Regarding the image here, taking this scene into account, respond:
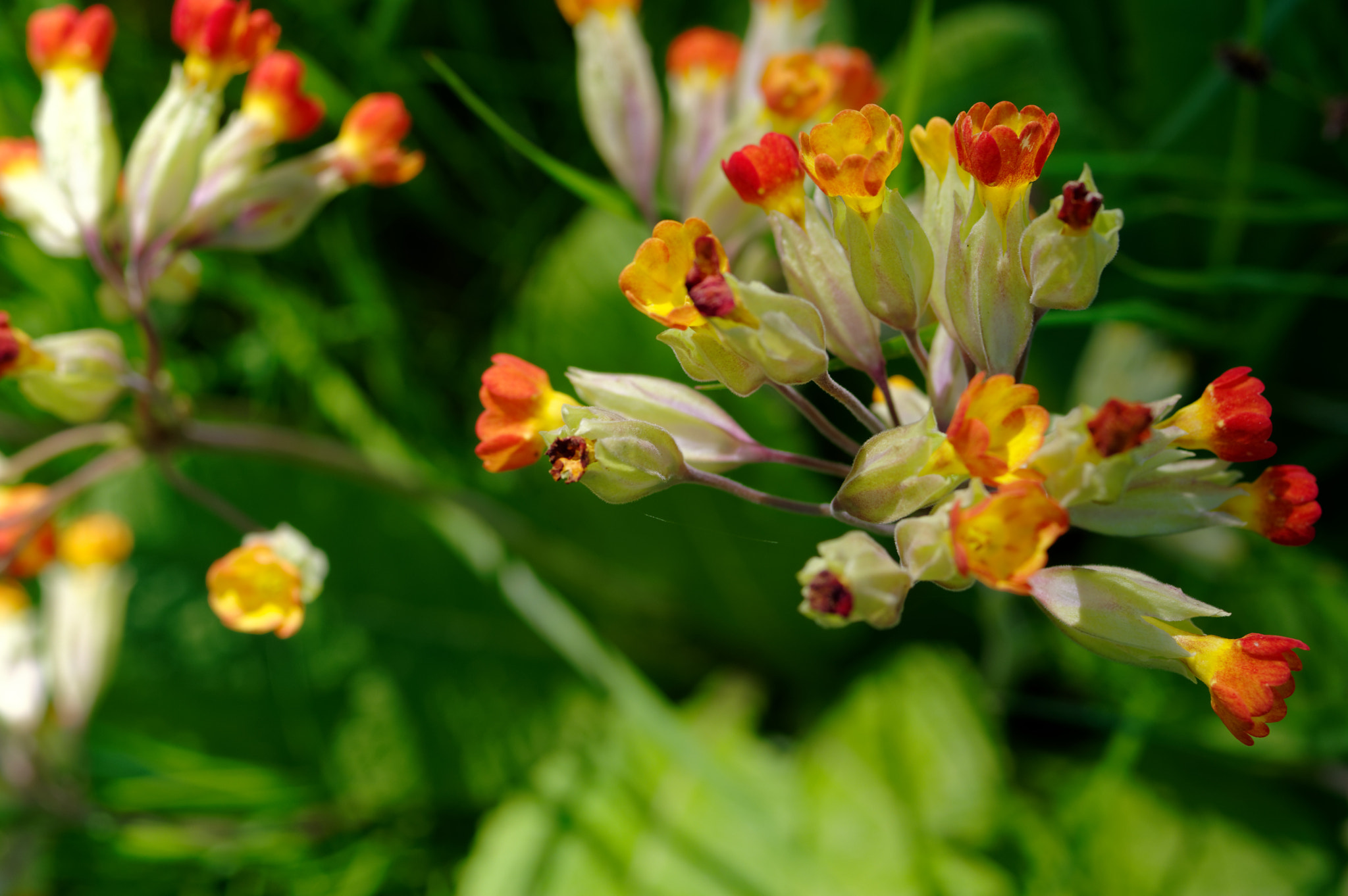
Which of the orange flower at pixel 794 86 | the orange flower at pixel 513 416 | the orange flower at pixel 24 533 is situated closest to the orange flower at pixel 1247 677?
the orange flower at pixel 513 416

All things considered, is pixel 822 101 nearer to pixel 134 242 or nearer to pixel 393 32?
pixel 134 242

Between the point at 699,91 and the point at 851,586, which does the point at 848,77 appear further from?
the point at 851,586

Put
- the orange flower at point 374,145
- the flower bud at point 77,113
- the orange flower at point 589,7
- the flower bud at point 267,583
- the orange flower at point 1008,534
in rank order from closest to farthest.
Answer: the orange flower at point 1008,534, the flower bud at point 267,583, the flower bud at point 77,113, the orange flower at point 374,145, the orange flower at point 589,7

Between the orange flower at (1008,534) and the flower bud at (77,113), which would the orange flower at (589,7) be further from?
the orange flower at (1008,534)

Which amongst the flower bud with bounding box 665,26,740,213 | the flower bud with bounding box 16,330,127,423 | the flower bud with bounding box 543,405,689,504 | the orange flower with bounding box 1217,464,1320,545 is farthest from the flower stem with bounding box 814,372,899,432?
the flower bud with bounding box 16,330,127,423

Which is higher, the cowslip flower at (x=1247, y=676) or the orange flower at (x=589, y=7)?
the orange flower at (x=589, y=7)

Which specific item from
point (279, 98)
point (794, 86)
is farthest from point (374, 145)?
point (794, 86)

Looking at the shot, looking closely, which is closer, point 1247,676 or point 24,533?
point 1247,676
